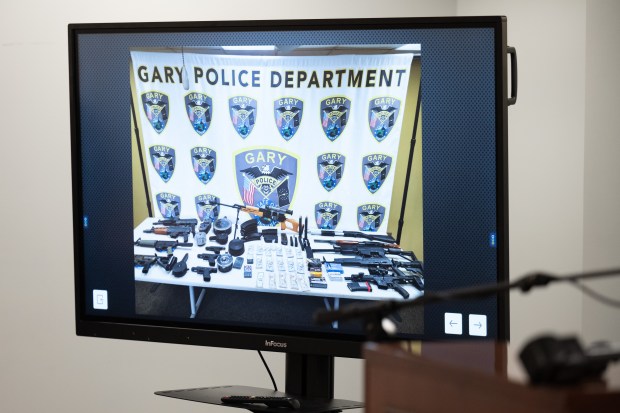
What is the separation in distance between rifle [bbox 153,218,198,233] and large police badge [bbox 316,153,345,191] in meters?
0.35

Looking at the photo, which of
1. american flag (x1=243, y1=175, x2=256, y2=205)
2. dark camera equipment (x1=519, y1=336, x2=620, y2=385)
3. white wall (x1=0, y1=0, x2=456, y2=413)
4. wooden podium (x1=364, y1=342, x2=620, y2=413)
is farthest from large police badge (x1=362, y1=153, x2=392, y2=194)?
white wall (x1=0, y1=0, x2=456, y2=413)

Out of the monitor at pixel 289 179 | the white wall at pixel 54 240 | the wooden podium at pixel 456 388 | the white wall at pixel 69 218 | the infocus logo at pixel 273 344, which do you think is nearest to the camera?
the wooden podium at pixel 456 388

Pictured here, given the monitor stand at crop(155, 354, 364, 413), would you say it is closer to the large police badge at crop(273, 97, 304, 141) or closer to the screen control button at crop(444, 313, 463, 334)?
the screen control button at crop(444, 313, 463, 334)

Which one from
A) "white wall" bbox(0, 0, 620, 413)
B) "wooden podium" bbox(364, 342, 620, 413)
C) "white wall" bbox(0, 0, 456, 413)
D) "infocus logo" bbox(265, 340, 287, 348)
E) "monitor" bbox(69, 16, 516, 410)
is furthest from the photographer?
"white wall" bbox(0, 0, 456, 413)

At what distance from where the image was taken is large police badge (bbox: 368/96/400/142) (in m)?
2.13

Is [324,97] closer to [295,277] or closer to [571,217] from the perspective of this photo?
[295,277]

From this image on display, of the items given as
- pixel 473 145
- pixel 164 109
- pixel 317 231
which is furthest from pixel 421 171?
pixel 164 109

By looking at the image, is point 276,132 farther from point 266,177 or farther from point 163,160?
point 163,160

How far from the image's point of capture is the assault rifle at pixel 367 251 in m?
2.13

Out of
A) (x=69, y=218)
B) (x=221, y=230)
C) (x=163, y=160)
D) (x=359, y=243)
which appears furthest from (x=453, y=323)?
(x=69, y=218)

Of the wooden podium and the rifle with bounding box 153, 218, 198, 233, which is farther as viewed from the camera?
the rifle with bounding box 153, 218, 198, 233

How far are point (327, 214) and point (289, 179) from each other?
0.13 m

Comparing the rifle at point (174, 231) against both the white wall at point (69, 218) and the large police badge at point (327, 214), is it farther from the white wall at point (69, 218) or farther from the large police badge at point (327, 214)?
the white wall at point (69, 218)

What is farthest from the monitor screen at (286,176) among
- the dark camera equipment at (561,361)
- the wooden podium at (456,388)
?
the dark camera equipment at (561,361)
